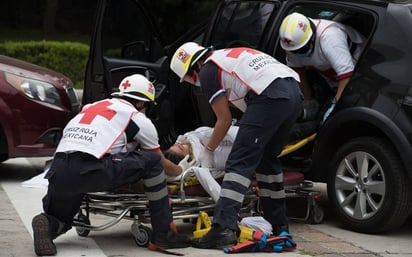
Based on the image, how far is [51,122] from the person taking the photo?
836cm

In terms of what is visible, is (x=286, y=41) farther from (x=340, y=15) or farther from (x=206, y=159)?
(x=206, y=159)

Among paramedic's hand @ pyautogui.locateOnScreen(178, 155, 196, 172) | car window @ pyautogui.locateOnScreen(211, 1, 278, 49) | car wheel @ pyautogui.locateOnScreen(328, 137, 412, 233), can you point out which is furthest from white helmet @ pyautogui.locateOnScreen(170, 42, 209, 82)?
car wheel @ pyautogui.locateOnScreen(328, 137, 412, 233)

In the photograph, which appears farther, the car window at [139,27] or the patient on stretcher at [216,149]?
the car window at [139,27]

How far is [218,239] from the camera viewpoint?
5.96 meters

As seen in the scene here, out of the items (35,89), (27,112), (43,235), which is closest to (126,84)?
(43,235)

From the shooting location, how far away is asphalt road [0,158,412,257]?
19.5 feet

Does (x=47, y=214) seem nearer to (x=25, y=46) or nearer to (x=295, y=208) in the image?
(x=295, y=208)

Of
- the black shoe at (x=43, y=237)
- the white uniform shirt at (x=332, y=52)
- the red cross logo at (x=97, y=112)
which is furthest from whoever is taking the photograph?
the white uniform shirt at (x=332, y=52)

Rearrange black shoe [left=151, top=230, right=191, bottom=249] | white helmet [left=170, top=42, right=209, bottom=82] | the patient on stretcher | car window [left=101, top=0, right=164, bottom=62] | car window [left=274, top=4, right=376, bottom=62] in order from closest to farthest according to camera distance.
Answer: black shoe [left=151, top=230, right=191, bottom=249] < the patient on stretcher < white helmet [left=170, top=42, right=209, bottom=82] < car window [left=274, top=4, right=376, bottom=62] < car window [left=101, top=0, right=164, bottom=62]

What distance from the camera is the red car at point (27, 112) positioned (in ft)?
26.9

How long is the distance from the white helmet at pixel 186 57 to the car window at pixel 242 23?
1.20 m

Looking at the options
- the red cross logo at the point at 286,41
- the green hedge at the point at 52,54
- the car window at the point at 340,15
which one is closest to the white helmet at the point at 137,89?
the red cross logo at the point at 286,41

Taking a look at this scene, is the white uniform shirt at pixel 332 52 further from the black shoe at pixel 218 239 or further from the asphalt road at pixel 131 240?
the black shoe at pixel 218 239

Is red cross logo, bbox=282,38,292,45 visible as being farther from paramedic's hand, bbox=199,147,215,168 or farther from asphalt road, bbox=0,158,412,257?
asphalt road, bbox=0,158,412,257
